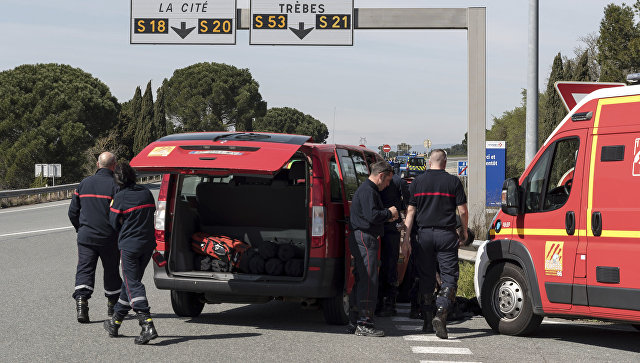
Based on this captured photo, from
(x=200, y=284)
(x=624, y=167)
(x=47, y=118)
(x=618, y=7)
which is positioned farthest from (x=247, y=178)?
(x=47, y=118)

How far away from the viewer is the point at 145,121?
247ft

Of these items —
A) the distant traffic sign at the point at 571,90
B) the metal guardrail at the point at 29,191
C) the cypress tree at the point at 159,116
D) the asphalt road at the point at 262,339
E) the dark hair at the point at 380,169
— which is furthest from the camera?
the cypress tree at the point at 159,116

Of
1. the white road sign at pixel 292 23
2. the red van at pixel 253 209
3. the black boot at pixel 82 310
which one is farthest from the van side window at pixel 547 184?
the white road sign at pixel 292 23

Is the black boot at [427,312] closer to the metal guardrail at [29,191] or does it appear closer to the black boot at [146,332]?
the black boot at [146,332]

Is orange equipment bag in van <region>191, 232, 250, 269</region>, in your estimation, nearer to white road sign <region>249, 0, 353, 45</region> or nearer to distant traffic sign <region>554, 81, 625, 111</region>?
distant traffic sign <region>554, 81, 625, 111</region>

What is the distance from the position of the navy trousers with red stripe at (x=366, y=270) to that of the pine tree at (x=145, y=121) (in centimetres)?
6576

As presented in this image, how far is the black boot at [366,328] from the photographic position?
8273 mm

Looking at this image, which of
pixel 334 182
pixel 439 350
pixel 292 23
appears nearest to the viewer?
pixel 439 350

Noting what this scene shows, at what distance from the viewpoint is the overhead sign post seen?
25484 millimetres

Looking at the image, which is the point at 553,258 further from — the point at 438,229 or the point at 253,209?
the point at 253,209

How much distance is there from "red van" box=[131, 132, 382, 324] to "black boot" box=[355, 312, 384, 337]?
0.40 meters

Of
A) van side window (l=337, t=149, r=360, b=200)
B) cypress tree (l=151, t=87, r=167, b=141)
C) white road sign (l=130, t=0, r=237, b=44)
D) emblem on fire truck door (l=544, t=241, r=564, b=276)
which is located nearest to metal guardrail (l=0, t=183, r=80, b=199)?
white road sign (l=130, t=0, r=237, b=44)

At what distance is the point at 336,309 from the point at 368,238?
0.91 m

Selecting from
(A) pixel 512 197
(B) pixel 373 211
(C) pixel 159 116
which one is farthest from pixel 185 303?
(C) pixel 159 116
